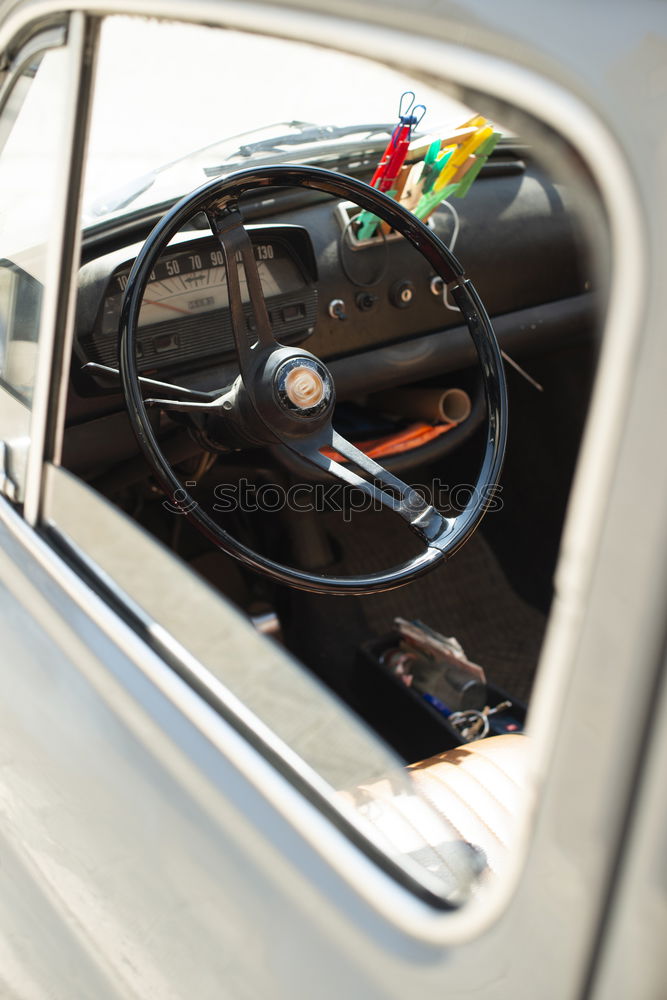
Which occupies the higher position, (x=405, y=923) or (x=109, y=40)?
(x=109, y=40)

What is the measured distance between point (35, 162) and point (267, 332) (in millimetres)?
523

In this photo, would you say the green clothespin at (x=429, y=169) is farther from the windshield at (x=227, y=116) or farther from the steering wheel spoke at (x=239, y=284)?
the steering wheel spoke at (x=239, y=284)

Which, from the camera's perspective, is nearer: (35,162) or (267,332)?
(35,162)

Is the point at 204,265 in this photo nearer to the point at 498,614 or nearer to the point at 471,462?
the point at 471,462

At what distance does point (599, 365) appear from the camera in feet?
1.63

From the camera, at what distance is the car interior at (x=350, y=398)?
146 cm

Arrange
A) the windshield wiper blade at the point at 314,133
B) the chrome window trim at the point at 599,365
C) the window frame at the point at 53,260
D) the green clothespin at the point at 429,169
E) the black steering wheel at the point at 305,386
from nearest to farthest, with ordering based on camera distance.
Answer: the chrome window trim at the point at 599,365 → the window frame at the point at 53,260 → the black steering wheel at the point at 305,386 → the green clothespin at the point at 429,169 → the windshield wiper blade at the point at 314,133

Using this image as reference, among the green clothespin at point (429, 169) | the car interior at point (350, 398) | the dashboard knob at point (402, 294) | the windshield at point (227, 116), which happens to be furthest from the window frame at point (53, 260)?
the dashboard knob at point (402, 294)

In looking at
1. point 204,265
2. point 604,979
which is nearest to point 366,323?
point 204,265

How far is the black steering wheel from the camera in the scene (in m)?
1.39

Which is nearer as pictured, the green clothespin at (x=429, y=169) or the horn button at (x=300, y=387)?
the horn button at (x=300, y=387)

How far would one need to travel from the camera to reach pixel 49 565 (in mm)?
943

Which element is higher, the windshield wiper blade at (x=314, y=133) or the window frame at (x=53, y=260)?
the windshield wiper blade at (x=314, y=133)

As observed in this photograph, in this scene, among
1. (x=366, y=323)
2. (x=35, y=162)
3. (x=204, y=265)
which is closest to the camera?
(x=35, y=162)
